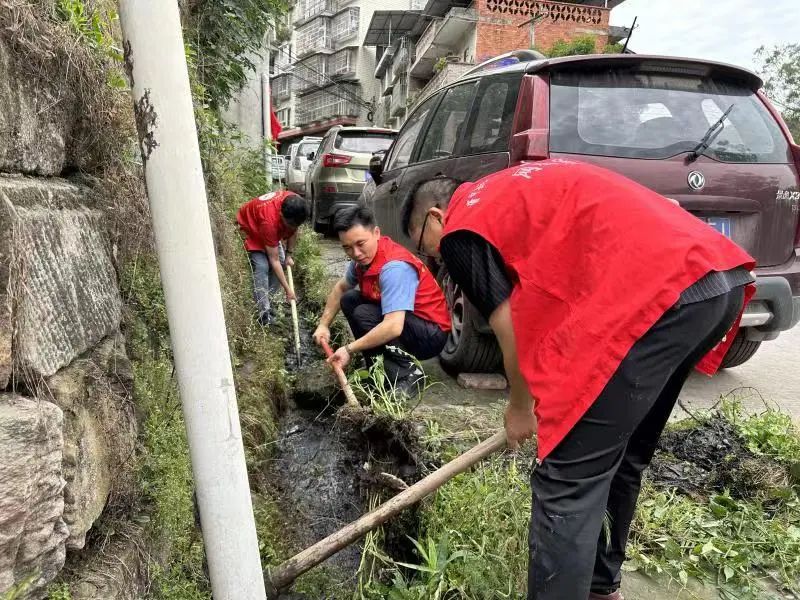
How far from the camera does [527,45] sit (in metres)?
22.3

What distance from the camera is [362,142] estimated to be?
936cm

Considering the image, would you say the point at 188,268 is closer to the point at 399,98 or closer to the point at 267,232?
the point at 267,232

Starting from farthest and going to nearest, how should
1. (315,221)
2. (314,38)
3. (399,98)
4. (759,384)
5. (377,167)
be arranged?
(314,38) < (399,98) < (315,221) < (377,167) < (759,384)

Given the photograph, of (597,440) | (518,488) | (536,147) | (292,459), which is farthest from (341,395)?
(597,440)

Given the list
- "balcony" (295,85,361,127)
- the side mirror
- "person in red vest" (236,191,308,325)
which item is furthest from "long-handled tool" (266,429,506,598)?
"balcony" (295,85,361,127)

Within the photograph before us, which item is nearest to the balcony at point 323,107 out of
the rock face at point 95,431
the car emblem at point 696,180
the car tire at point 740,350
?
the car tire at point 740,350

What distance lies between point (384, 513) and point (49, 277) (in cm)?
129

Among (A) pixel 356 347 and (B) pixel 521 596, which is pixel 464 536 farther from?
(A) pixel 356 347

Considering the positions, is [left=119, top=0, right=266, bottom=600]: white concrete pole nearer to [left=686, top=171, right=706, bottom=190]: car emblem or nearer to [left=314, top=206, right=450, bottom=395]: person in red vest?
[left=314, top=206, right=450, bottom=395]: person in red vest

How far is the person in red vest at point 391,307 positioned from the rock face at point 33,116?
5.86ft

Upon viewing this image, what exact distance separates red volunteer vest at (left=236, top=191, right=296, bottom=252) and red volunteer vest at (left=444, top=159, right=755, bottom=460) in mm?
3550

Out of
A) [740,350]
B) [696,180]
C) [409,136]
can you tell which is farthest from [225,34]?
[740,350]

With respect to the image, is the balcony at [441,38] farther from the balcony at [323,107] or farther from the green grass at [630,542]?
the green grass at [630,542]

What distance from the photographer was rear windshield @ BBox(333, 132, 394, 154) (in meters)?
9.20
